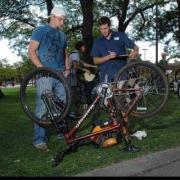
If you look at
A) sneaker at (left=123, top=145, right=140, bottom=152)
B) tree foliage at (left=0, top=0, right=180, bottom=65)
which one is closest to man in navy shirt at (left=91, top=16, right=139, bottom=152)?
sneaker at (left=123, top=145, right=140, bottom=152)

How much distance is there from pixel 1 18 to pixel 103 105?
24398 millimetres

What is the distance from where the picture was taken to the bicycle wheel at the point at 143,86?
6.36 m

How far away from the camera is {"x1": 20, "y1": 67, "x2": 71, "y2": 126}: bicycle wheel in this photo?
6277 mm

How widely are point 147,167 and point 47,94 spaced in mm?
1840

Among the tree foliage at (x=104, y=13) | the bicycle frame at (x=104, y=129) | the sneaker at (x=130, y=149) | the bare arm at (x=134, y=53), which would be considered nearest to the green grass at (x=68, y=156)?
the sneaker at (x=130, y=149)

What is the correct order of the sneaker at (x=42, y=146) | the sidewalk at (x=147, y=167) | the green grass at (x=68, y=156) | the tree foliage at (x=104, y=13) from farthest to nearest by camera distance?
the tree foliage at (x=104, y=13) → the sneaker at (x=42, y=146) → the green grass at (x=68, y=156) → the sidewalk at (x=147, y=167)

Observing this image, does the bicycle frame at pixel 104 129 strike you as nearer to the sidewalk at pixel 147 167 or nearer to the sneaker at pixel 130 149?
the sneaker at pixel 130 149

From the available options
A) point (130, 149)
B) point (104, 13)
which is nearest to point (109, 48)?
point (130, 149)

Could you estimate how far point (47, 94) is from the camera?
6469 mm

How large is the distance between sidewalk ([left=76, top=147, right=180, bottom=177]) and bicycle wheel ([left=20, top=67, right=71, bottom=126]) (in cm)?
120

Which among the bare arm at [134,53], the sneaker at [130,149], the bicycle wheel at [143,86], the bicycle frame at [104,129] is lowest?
the sneaker at [130,149]

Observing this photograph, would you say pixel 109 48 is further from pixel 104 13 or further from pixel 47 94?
pixel 104 13

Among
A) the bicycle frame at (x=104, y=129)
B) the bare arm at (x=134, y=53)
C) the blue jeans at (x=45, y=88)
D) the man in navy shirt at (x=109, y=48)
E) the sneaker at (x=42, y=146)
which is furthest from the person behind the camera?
the man in navy shirt at (x=109, y=48)

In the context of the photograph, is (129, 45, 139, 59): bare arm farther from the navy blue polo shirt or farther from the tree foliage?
the tree foliage
